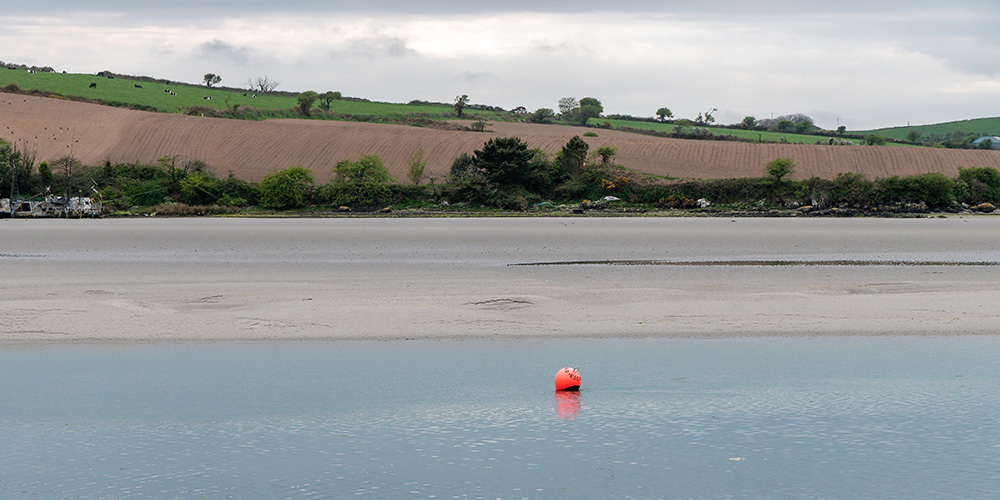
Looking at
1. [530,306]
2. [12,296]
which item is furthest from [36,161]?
[530,306]

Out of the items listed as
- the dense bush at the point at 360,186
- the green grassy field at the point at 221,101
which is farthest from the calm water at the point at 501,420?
the green grassy field at the point at 221,101

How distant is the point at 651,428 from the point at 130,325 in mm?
9850

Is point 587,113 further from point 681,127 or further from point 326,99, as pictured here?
point 326,99

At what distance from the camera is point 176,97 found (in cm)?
11825

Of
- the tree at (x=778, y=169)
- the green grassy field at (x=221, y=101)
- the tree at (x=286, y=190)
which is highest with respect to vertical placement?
the green grassy field at (x=221, y=101)

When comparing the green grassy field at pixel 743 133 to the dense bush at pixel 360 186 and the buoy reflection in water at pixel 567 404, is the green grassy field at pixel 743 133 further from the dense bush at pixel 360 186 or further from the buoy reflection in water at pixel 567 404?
the buoy reflection in water at pixel 567 404

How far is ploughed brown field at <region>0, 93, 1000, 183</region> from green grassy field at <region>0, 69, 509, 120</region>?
10270mm

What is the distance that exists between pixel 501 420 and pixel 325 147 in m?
85.6

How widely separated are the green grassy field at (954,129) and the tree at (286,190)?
136 metres

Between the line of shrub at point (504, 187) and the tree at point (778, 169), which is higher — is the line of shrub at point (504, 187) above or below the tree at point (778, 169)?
below

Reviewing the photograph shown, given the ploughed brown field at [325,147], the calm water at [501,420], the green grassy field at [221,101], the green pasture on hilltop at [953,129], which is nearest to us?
the calm water at [501,420]

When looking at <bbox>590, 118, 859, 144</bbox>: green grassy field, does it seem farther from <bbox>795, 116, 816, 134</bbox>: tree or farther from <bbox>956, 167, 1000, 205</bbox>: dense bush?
<bbox>956, 167, 1000, 205</bbox>: dense bush

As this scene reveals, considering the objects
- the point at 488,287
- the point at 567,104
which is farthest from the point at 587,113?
the point at 488,287

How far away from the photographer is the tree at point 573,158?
71.8m
